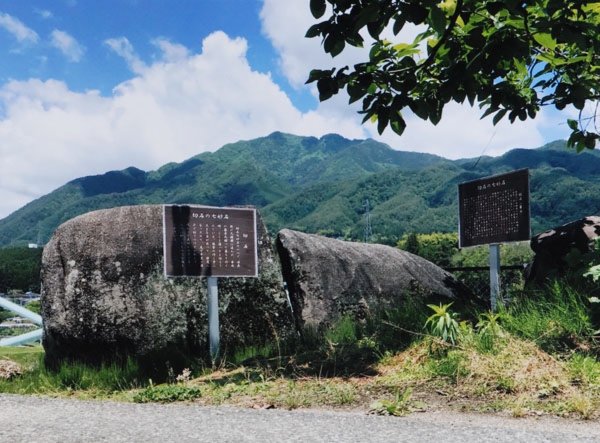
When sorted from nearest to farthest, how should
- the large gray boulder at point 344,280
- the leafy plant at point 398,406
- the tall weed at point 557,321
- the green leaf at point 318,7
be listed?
1. the green leaf at point 318,7
2. the leafy plant at point 398,406
3. the tall weed at point 557,321
4. the large gray boulder at point 344,280

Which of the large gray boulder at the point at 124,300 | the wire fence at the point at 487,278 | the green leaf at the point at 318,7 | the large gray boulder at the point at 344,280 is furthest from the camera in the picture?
the wire fence at the point at 487,278

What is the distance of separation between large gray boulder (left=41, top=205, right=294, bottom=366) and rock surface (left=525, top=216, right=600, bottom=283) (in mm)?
4026

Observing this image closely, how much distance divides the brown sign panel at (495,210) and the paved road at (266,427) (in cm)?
417

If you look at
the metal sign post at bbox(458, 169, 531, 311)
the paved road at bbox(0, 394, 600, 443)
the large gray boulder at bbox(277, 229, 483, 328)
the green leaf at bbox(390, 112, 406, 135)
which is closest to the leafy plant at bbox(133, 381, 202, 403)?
the paved road at bbox(0, 394, 600, 443)

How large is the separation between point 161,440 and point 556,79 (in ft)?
18.0

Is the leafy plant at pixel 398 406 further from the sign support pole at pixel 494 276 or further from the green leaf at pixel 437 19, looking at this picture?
the sign support pole at pixel 494 276

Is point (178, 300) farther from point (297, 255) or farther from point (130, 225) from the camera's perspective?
point (297, 255)

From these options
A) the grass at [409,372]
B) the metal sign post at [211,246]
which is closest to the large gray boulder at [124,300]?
the grass at [409,372]

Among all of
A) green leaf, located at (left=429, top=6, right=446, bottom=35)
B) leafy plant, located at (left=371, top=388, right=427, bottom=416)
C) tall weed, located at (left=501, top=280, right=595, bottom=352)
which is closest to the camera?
green leaf, located at (left=429, top=6, right=446, bottom=35)

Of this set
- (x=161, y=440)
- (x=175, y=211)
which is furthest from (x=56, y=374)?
(x=161, y=440)

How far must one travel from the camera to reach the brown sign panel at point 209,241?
312 inches

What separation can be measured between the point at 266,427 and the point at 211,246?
4248mm

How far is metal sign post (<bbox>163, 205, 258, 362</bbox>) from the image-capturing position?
312 inches

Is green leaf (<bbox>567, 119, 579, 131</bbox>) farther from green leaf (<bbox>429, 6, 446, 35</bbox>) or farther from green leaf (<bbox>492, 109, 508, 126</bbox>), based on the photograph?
green leaf (<bbox>429, 6, 446, 35</bbox>)
